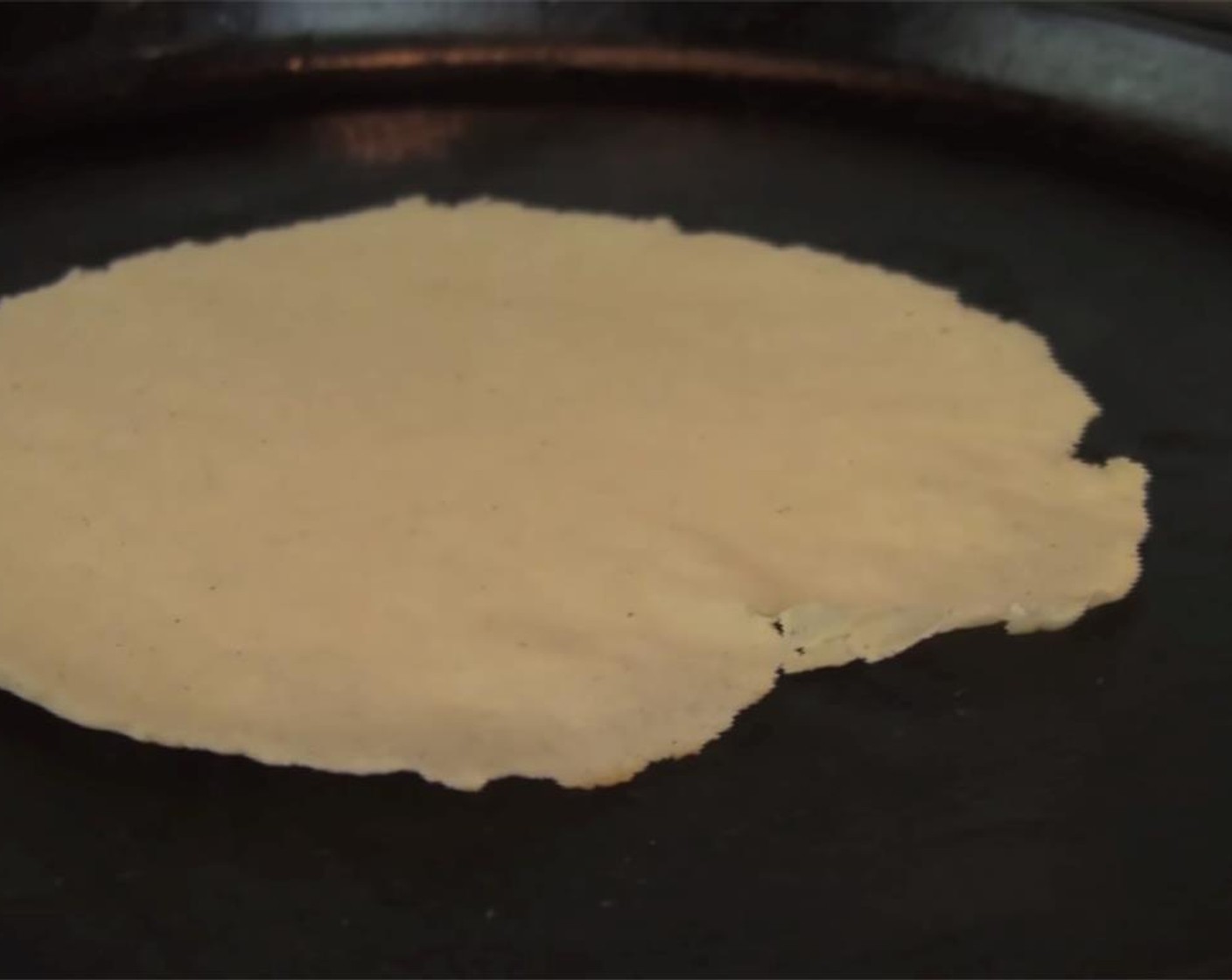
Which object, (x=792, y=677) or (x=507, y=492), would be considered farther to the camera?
(x=507, y=492)

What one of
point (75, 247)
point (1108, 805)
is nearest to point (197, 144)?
point (75, 247)

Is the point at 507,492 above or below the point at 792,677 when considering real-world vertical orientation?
above

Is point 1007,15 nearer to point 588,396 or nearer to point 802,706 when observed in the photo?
point 588,396
